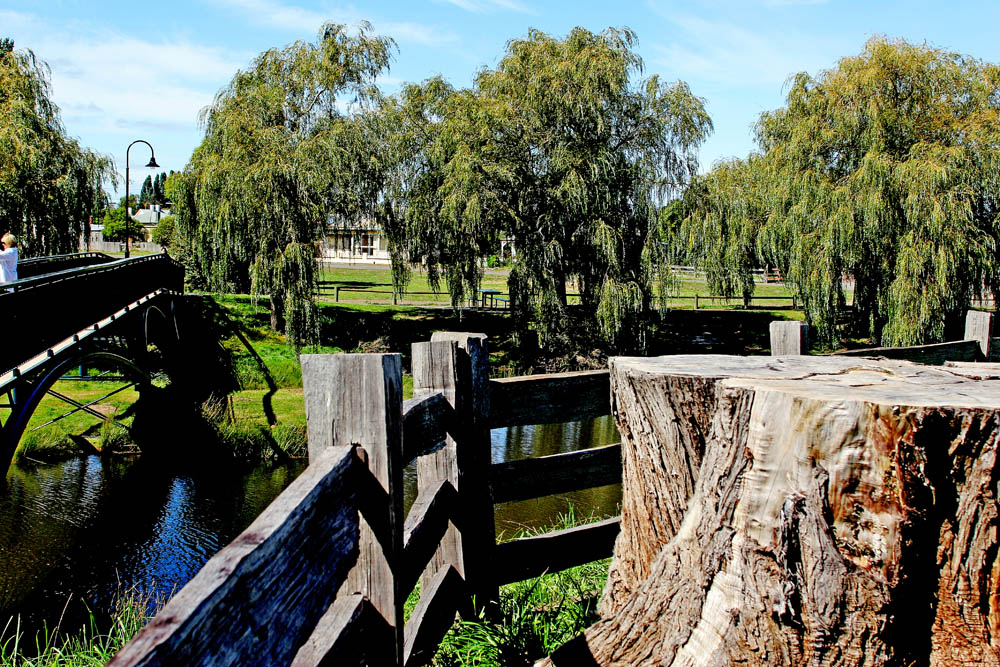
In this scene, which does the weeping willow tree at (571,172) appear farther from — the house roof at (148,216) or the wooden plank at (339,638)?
the house roof at (148,216)

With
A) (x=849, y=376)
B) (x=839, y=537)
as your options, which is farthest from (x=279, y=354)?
(x=839, y=537)

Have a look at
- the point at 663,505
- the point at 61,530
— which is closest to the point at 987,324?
the point at 663,505

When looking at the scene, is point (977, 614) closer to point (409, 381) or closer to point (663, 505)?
point (663, 505)

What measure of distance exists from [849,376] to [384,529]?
1.71 metres

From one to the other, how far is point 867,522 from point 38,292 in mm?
9890

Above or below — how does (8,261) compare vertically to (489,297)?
above

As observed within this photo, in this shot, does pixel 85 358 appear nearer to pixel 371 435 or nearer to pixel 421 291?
pixel 371 435

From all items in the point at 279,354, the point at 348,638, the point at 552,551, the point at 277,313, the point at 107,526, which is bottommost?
the point at 107,526

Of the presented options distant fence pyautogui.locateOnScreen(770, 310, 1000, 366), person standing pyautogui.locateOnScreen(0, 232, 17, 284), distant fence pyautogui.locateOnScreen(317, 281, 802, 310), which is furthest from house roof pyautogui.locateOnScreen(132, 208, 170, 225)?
distant fence pyautogui.locateOnScreen(770, 310, 1000, 366)

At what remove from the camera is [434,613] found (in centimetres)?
300

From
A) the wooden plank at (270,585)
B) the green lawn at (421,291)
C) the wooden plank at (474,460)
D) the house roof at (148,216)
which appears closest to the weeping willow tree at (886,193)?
the green lawn at (421,291)

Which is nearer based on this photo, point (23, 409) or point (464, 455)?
point (464, 455)

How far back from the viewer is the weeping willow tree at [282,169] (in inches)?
756

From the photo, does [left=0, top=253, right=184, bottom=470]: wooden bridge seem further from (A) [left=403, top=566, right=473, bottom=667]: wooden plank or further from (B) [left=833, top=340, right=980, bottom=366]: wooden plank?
(B) [left=833, top=340, right=980, bottom=366]: wooden plank
